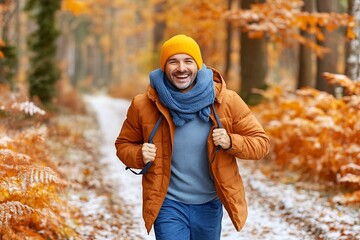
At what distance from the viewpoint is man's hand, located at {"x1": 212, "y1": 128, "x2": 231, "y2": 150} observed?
11.5 ft

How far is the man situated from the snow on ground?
2.83 metres

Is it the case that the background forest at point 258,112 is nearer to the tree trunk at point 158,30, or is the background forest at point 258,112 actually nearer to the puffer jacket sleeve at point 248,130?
the puffer jacket sleeve at point 248,130

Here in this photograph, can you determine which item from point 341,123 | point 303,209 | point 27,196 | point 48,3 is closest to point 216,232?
point 27,196

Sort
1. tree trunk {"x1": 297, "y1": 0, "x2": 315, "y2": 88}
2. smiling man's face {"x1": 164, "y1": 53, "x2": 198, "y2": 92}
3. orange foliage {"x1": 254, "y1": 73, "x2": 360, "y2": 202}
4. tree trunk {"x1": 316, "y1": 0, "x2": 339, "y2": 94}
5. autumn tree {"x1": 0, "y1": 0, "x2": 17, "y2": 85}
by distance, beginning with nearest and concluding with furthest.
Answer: smiling man's face {"x1": 164, "y1": 53, "x2": 198, "y2": 92} < orange foliage {"x1": 254, "y1": 73, "x2": 360, "y2": 202} < tree trunk {"x1": 316, "y1": 0, "x2": 339, "y2": 94} < tree trunk {"x1": 297, "y1": 0, "x2": 315, "y2": 88} < autumn tree {"x1": 0, "y1": 0, "x2": 17, "y2": 85}

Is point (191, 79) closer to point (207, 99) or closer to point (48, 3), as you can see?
point (207, 99)

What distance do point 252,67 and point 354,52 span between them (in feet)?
19.0

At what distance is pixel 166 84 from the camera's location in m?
3.68

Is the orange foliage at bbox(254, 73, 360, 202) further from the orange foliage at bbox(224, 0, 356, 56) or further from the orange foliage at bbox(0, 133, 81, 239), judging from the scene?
the orange foliage at bbox(0, 133, 81, 239)

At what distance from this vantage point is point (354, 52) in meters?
9.20

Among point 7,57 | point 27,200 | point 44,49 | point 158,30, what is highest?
point 158,30

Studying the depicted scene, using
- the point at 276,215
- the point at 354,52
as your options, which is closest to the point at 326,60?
the point at 354,52

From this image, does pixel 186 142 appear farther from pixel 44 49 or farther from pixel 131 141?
pixel 44 49

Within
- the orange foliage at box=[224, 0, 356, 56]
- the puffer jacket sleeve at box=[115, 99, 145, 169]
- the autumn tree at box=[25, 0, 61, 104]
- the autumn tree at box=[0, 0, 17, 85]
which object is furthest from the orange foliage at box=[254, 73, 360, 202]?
the autumn tree at box=[25, 0, 61, 104]

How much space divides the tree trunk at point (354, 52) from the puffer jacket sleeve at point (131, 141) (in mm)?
6173
